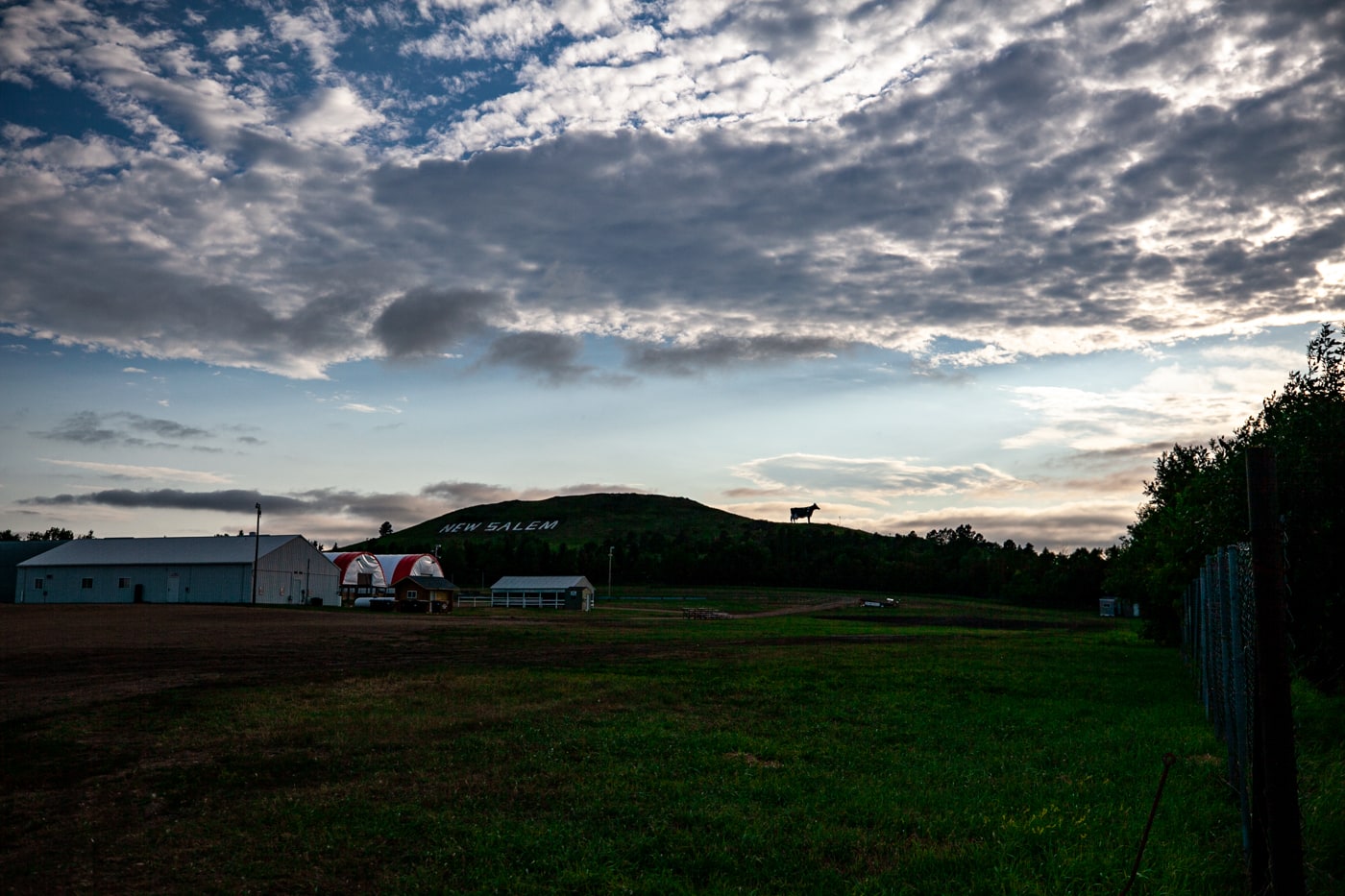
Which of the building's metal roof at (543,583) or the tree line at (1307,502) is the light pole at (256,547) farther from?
the tree line at (1307,502)

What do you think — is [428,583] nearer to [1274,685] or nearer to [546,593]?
[546,593]

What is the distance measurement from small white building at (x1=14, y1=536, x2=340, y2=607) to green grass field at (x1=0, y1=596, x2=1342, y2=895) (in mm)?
67858

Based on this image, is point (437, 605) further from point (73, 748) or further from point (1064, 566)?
point (1064, 566)

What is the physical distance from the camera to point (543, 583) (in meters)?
100

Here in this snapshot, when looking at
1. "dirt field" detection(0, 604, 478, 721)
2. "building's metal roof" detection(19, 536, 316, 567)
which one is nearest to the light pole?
"building's metal roof" detection(19, 536, 316, 567)

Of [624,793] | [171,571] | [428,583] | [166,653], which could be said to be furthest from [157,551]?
[624,793]

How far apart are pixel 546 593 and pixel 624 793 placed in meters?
90.4

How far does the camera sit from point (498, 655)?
31.7 metres

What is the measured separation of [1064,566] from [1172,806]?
14127 centimetres

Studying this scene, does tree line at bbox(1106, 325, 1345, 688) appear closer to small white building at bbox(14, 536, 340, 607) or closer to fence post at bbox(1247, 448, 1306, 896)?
fence post at bbox(1247, 448, 1306, 896)

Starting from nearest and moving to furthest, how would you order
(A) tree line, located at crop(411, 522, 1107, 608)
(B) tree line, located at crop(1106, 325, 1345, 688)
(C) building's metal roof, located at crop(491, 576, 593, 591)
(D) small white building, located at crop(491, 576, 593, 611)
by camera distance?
(B) tree line, located at crop(1106, 325, 1345, 688)
(D) small white building, located at crop(491, 576, 593, 611)
(C) building's metal roof, located at crop(491, 576, 593, 591)
(A) tree line, located at crop(411, 522, 1107, 608)

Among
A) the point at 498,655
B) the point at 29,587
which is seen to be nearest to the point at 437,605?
the point at 29,587

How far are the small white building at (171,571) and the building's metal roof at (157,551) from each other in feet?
0.29

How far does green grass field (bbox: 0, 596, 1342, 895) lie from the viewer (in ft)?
27.4
